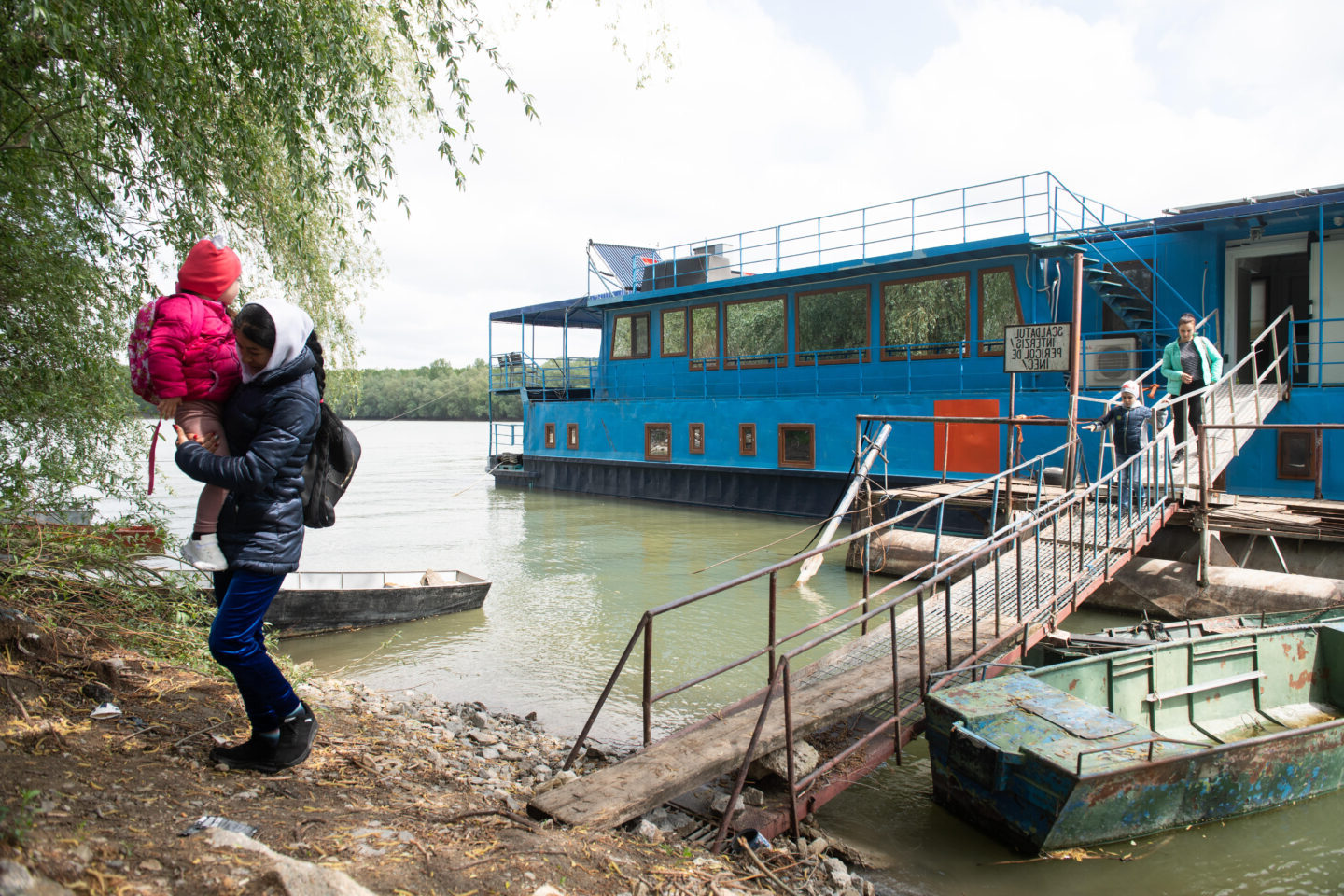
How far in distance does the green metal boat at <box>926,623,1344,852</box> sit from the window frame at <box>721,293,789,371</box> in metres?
14.9

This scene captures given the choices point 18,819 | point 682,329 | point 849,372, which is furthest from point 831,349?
point 18,819

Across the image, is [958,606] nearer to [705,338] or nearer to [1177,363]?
[1177,363]

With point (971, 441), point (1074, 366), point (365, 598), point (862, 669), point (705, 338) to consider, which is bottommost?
point (365, 598)

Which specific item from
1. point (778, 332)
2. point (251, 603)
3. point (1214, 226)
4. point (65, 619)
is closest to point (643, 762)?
point (251, 603)

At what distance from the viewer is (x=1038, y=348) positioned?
9922mm

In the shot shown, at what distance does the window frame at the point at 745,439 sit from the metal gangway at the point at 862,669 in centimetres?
1035

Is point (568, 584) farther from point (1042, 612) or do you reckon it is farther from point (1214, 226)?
point (1214, 226)

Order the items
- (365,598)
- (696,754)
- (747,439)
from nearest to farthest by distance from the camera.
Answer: (696,754) → (365,598) → (747,439)

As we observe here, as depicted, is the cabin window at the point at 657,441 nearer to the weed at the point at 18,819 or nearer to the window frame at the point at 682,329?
the window frame at the point at 682,329

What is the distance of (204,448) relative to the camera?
3246 millimetres

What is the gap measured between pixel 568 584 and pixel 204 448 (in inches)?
421

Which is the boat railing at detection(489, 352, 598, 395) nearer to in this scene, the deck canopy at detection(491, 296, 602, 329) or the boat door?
the deck canopy at detection(491, 296, 602, 329)

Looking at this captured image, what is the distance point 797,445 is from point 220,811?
55.6 ft

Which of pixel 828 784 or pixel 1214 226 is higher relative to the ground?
pixel 1214 226
